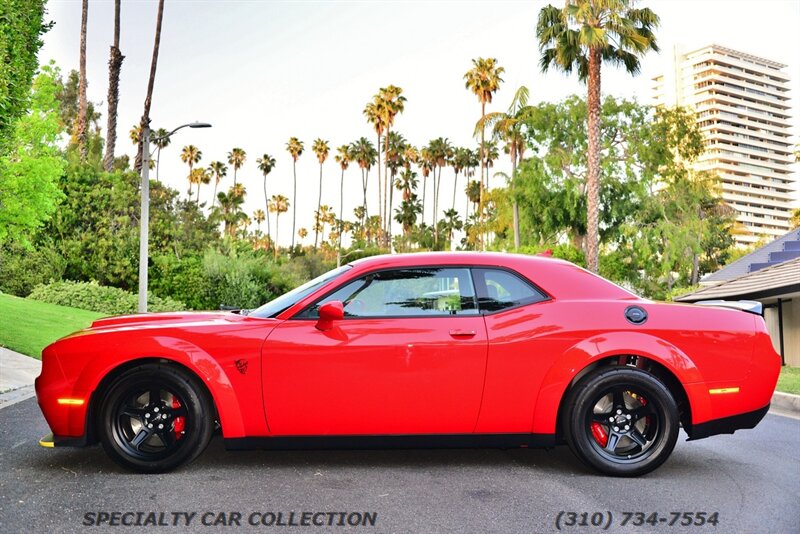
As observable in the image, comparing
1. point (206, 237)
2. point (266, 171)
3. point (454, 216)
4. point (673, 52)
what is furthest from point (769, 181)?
point (206, 237)

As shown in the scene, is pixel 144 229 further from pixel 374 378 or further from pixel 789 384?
pixel 374 378

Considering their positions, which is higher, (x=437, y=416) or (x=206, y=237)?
(x=206, y=237)

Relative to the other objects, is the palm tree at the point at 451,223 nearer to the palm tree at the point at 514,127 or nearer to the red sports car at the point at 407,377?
the palm tree at the point at 514,127

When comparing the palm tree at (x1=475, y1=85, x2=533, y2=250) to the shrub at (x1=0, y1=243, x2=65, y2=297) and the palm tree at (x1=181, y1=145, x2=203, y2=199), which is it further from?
the palm tree at (x1=181, y1=145, x2=203, y2=199)

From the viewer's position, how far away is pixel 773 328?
24.6m

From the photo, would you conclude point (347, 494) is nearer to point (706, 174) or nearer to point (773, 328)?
point (773, 328)

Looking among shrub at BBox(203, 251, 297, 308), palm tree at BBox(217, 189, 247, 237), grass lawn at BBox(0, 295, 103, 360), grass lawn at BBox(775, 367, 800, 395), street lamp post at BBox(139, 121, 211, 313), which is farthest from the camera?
palm tree at BBox(217, 189, 247, 237)

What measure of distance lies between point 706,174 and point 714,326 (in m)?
Answer: 48.2

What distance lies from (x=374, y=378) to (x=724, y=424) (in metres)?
2.54

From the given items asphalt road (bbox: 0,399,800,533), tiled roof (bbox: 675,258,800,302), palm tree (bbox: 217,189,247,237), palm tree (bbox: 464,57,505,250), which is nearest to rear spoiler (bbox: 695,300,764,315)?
asphalt road (bbox: 0,399,800,533)

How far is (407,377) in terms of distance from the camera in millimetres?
5297

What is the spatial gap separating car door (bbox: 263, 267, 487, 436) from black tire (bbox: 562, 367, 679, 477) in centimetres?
71

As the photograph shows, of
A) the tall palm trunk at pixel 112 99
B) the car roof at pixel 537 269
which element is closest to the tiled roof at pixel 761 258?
the car roof at pixel 537 269

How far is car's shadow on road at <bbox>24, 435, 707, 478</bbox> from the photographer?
5559 millimetres
